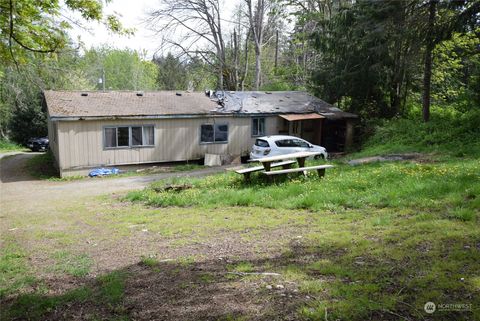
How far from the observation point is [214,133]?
2264 centimetres

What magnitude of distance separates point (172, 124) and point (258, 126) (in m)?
5.32

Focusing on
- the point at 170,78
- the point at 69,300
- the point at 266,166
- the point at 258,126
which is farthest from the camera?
the point at 170,78

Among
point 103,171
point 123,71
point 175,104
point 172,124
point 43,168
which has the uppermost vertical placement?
point 123,71

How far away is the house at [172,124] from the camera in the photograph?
19.1 metres

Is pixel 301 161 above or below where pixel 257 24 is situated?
below

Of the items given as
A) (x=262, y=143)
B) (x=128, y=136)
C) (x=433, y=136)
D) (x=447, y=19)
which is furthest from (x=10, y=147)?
(x=447, y=19)

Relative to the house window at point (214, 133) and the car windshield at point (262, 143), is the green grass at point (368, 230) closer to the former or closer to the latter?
the car windshield at point (262, 143)

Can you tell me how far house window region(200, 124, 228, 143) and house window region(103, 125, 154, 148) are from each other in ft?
9.62

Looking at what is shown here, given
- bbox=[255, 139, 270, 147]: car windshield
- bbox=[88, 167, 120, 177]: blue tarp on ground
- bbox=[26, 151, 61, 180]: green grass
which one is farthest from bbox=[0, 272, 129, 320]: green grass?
bbox=[26, 151, 61, 180]: green grass

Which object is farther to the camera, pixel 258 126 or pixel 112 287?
pixel 258 126

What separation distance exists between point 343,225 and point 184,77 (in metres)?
44.5

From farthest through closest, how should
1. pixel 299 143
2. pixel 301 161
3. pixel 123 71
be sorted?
pixel 123 71, pixel 299 143, pixel 301 161

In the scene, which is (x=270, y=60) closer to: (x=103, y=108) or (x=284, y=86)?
(x=284, y=86)

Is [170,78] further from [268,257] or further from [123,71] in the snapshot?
[268,257]
